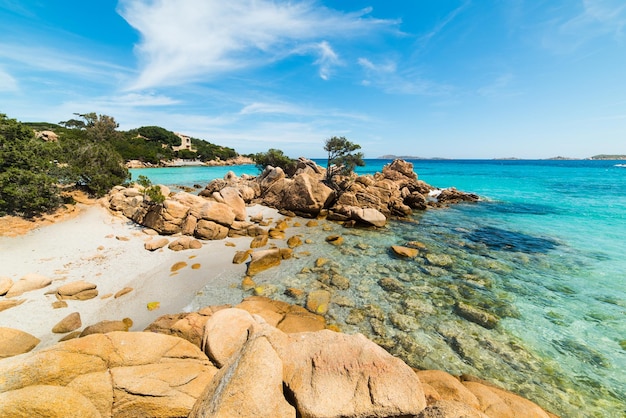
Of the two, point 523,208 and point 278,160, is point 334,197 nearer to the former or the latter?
point 278,160

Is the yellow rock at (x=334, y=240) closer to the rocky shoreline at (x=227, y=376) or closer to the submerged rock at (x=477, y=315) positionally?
the submerged rock at (x=477, y=315)

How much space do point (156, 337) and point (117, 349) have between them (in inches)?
31.9

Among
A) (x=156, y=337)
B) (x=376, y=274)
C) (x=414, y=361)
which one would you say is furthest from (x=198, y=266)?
(x=414, y=361)

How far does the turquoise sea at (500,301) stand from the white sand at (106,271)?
1752 mm

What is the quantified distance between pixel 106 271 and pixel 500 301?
2006cm

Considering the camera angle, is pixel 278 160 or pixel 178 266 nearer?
pixel 178 266

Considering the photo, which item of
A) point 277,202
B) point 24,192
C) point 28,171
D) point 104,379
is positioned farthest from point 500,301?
point 28,171

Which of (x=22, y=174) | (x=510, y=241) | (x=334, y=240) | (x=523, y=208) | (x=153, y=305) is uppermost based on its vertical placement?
(x=22, y=174)

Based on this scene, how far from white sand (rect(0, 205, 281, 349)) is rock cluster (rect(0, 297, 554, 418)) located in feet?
15.1

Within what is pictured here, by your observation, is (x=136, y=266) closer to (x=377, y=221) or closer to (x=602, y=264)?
(x=377, y=221)

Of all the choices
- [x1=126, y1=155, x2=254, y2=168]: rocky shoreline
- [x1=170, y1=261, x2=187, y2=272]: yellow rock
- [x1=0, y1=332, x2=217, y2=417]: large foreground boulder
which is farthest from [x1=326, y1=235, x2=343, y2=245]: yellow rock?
[x1=126, y1=155, x2=254, y2=168]: rocky shoreline

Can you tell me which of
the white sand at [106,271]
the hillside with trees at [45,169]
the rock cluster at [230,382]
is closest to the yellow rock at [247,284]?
the white sand at [106,271]

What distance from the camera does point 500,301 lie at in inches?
454

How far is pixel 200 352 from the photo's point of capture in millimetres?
6246
